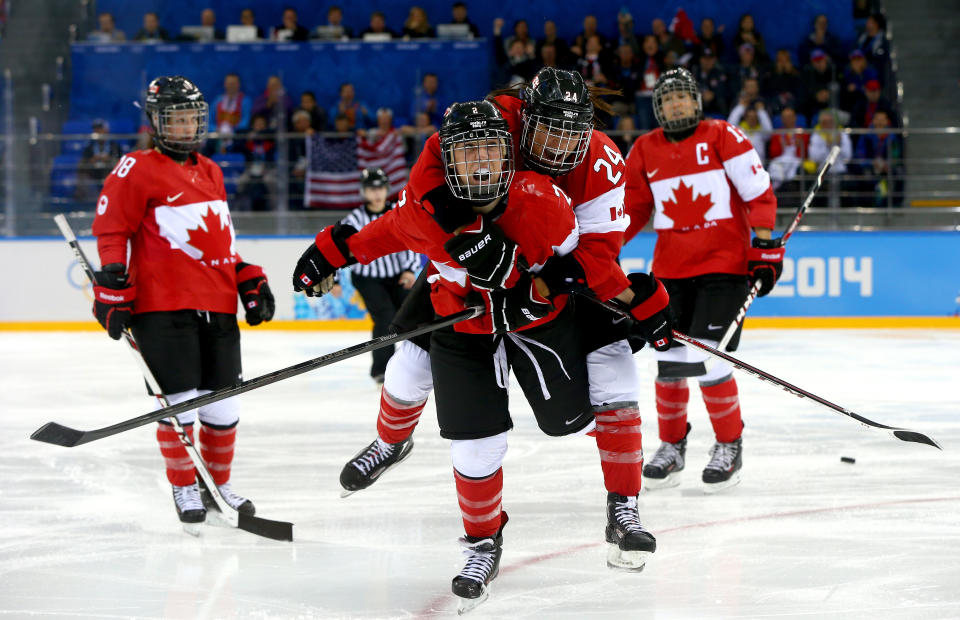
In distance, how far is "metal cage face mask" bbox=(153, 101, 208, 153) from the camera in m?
2.95

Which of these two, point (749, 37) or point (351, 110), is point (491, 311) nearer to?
point (351, 110)

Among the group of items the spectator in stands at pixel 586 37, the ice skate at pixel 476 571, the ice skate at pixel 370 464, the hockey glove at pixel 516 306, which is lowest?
the ice skate at pixel 476 571

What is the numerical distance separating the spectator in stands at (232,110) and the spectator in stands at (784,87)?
14.3 ft

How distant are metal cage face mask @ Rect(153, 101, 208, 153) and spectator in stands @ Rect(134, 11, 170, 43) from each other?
7425mm

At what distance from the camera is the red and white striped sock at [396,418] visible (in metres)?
2.73

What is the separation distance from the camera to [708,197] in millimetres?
3463

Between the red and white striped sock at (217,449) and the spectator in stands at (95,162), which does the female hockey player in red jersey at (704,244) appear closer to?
the red and white striped sock at (217,449)

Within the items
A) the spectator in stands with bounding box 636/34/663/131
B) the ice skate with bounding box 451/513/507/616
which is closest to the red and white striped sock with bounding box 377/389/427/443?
the ice skate with bounding box 451/513/507/616

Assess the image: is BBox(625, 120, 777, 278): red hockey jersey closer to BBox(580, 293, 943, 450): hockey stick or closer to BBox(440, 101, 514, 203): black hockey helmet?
BBox(580, 293, 943, 450): hockey stick

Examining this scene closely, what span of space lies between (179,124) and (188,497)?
1057 mm

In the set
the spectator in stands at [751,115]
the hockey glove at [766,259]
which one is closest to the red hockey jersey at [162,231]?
the hockey glove at [766,259]

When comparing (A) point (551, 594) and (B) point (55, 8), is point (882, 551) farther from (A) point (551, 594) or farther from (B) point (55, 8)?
(B) point (55, 8)

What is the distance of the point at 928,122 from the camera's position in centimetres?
950

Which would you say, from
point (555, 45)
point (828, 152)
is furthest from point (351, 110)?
point (828, 152)
